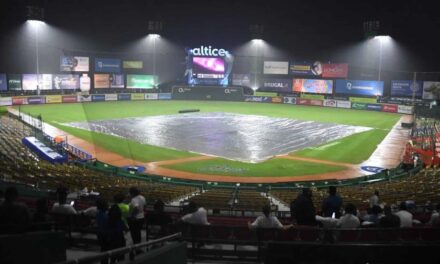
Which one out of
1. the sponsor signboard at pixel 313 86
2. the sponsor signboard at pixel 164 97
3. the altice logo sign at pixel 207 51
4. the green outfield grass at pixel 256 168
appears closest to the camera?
the green outfield grass at pixel 256 168

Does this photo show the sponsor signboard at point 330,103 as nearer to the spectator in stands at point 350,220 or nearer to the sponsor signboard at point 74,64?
the sponsor signboard at point 74,64

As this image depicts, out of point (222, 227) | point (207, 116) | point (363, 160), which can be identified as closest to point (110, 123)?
point (207, 116)

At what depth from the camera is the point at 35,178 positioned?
17688 millimetres

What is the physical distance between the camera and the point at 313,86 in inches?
2849

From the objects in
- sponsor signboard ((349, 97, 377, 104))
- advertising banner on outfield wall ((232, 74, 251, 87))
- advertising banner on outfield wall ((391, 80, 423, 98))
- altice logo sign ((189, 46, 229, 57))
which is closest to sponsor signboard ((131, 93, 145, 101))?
altice logo sign ((189, 46, 229, 57))

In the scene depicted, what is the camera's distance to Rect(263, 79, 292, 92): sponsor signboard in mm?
74500

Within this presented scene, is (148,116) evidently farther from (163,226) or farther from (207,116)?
(163,226)

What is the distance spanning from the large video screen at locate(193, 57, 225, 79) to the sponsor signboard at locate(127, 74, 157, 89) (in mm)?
7619

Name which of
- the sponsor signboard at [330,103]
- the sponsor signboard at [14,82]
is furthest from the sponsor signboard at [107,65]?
the sponsor signboard at [330,103]

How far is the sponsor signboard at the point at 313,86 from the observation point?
71375mm

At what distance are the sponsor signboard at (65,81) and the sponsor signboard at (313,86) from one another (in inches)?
1365

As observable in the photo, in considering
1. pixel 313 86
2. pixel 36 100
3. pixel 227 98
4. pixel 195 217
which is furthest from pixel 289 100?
pixel 195 217

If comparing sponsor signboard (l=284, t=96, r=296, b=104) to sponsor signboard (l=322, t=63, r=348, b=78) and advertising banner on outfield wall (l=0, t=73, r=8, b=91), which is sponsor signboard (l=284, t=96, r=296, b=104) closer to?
sponsor signboard (l=322, t=63, r=348, b=78)

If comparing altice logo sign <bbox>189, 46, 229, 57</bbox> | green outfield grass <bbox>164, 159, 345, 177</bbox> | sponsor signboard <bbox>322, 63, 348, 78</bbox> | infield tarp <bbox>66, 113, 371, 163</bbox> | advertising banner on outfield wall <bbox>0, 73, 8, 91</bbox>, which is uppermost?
altice logo sign <bbox>189, 46, 229, 57</bbox>
